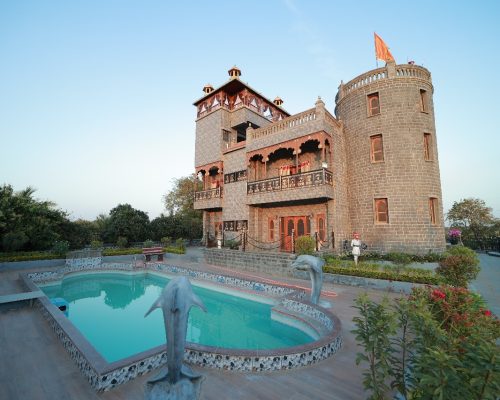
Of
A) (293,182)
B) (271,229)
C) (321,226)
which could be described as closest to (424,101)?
(293,182)

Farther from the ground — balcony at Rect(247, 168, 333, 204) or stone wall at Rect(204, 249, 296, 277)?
balcony at Rect(247, 168, 333, 204)

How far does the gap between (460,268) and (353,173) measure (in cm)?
855

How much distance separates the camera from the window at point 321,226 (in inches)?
601

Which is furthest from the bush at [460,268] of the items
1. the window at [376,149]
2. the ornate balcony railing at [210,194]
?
the ornate balcony railing at [210,194]

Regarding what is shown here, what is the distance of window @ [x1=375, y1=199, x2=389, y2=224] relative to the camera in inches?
564

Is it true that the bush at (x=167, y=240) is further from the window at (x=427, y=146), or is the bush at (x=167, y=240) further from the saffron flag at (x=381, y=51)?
the saffron flag at (x=381, y=51)

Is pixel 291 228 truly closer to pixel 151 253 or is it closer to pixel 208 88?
pixel 151 253

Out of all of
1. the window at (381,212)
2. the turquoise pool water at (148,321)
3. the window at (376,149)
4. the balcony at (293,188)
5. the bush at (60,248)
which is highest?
the window at (376,149)

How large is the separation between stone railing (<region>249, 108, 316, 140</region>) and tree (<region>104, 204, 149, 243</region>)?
604 inches

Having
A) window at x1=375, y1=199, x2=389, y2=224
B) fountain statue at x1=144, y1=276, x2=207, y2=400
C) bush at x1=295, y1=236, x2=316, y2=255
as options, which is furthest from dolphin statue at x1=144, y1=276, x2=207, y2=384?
window at x1=375, y1=199, x2=389, y2=224

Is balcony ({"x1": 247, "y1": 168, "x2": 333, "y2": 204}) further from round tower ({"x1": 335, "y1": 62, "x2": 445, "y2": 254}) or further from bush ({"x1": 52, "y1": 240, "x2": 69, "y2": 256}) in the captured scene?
bush ({"x1": 52, "y1": 240, "x2": 69, "y2": 256})

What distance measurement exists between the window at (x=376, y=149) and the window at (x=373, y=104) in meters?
1.54

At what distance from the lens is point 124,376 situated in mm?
4328

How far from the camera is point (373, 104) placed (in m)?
15.3
